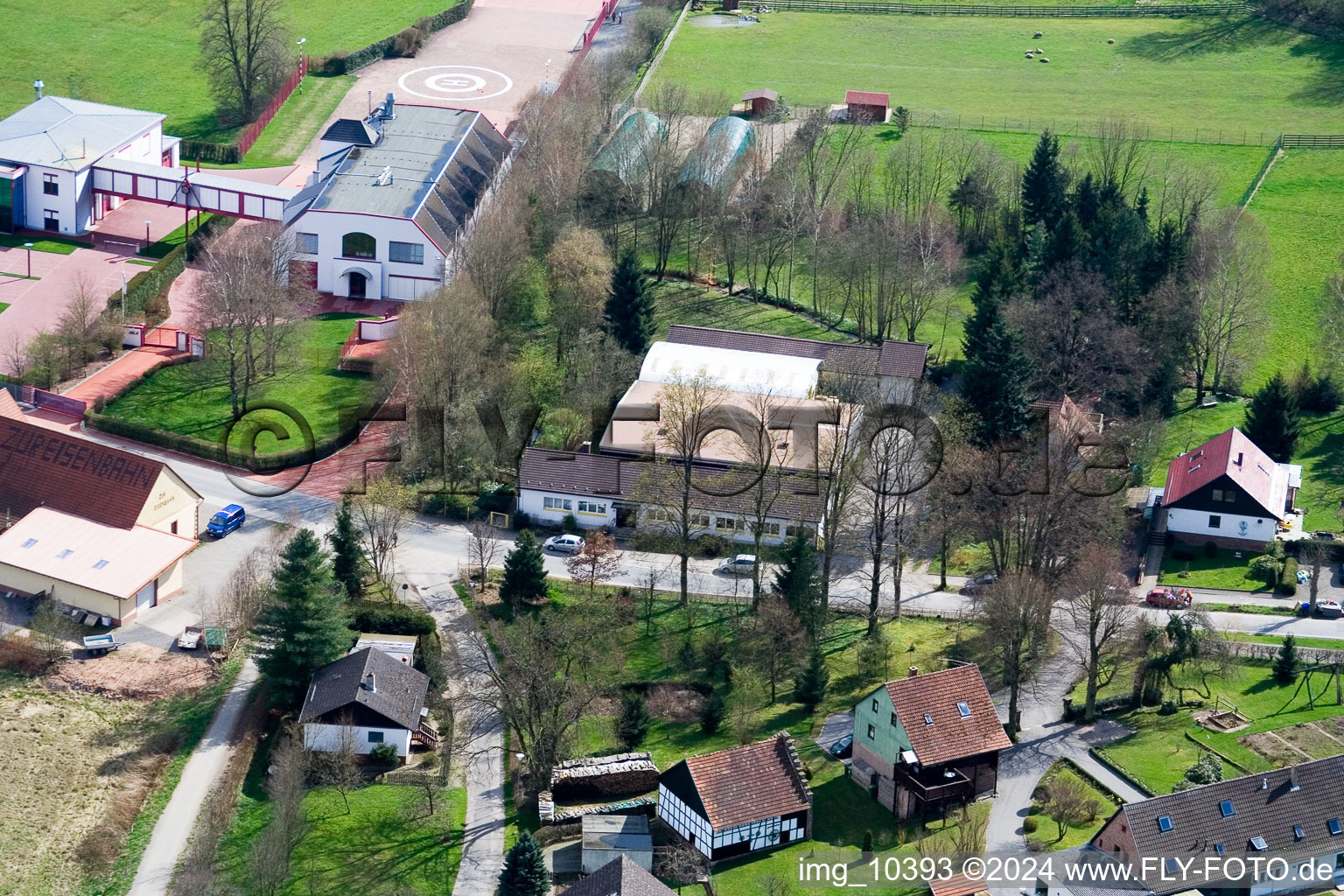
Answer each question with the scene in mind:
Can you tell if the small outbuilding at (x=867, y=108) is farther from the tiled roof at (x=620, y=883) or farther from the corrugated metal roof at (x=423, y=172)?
the tiled roof at (x=620, y=883)

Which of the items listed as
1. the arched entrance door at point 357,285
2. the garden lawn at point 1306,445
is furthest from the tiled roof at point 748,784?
the arched entrance door at point 357,285

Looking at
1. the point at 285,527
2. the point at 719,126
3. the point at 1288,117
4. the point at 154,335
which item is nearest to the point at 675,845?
the point at 285,527

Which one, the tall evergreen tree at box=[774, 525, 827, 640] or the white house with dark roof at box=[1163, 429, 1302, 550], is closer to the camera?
the tall evergreen tree at box=[774, 525, 827, 640]

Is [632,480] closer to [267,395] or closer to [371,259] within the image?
[267,395]

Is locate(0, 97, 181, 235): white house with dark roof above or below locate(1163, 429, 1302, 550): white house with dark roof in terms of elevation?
above

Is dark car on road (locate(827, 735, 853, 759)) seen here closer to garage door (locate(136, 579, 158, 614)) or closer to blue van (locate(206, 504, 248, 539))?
garage door (locate(136, 579, 158, 614))

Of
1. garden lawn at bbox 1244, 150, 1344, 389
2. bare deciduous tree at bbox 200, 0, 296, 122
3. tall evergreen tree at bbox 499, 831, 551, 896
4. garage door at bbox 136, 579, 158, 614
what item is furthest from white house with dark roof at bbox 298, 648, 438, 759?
bare deciduous tree at bbox 200, 0, 296, 122

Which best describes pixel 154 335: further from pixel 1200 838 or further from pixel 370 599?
pixel 1200 838
